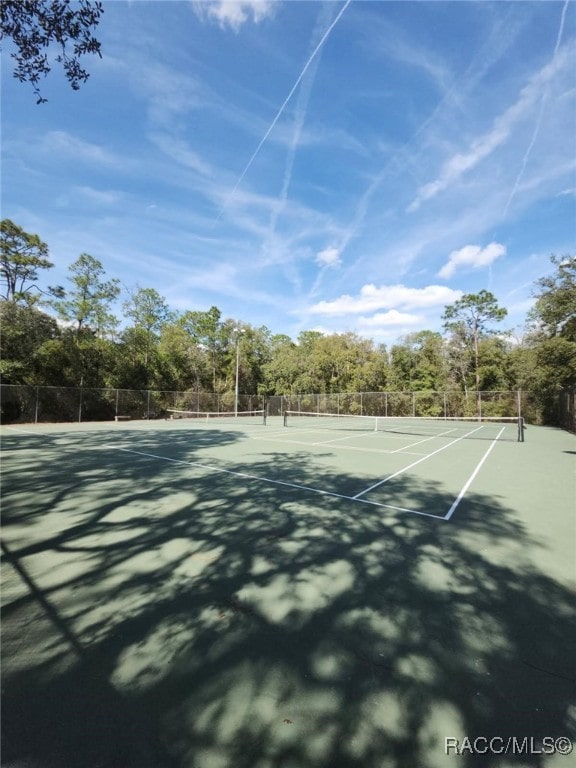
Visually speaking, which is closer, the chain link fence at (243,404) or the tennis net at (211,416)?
the chain link fence at (243,404)

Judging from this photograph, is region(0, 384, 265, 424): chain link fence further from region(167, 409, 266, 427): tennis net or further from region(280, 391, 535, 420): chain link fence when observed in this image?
region(280, 391, 535, 420): chain link fence

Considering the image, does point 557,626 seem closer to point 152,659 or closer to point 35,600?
point 152,659

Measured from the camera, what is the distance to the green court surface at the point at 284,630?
1.91m

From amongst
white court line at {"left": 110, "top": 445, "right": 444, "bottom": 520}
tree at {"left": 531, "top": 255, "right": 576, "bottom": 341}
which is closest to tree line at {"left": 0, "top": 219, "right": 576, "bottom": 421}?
tree at {"left": 531, "top": 255, "right": 576, "bottom": 341}

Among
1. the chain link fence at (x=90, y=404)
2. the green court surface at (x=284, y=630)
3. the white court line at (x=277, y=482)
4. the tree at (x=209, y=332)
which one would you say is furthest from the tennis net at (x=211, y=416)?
the green court surface at (x=284, y=630)

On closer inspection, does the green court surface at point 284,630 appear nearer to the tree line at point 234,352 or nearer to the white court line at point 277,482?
the white court line at point 277,482

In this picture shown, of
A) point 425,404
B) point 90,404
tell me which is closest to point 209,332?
point 90,404

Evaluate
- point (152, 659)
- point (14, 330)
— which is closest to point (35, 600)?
point (152, 659)

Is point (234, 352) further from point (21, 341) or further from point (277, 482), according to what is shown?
point (277, 482)

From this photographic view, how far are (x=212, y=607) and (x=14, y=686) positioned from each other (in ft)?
4.47

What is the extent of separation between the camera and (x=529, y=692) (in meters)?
2.23

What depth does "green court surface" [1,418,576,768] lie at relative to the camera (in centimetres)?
191

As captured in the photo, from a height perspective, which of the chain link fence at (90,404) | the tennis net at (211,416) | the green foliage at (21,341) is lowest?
the tennis net at (211,416)

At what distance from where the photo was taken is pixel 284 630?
2812mm
